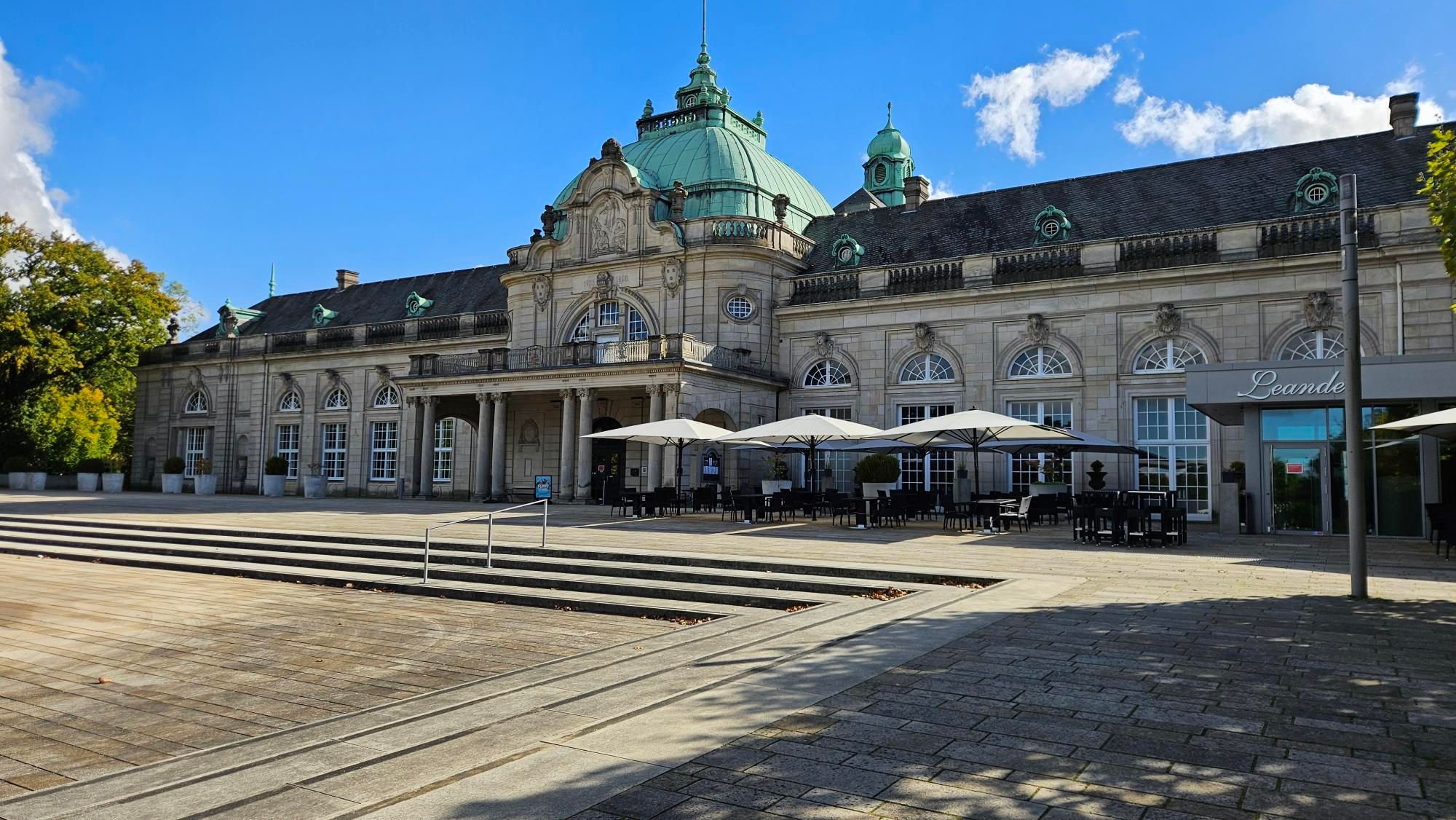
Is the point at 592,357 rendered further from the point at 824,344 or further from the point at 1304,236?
the point at 1304,236

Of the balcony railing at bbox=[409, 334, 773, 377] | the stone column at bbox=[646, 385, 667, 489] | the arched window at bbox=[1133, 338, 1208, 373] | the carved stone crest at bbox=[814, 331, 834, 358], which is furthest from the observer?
the carved stone crest at bbox=[814, 331, 834, 358]

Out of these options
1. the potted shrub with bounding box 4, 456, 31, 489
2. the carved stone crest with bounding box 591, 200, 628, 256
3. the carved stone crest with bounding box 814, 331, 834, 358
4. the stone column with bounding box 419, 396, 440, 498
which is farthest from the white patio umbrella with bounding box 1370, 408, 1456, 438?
the potted shrub with bounding box 4, 456, 31, 489

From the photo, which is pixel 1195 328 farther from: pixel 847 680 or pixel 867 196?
pixel 867 196

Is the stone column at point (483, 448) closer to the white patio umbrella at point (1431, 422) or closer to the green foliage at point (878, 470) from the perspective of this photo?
the green foliage at point (878, 470)

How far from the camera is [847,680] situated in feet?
20.1

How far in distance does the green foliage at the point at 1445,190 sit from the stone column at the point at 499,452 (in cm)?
2760

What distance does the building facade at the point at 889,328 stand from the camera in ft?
82.6

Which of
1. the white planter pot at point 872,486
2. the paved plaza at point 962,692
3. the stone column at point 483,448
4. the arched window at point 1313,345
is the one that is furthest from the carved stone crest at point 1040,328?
the stone column at point 483,448

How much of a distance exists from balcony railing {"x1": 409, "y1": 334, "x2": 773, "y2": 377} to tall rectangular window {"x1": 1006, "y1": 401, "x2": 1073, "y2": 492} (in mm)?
8973

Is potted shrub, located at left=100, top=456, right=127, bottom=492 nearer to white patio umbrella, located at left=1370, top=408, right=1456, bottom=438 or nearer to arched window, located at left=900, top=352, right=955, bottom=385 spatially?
arched window, located at left=900, top=352, right=955, bottom=385

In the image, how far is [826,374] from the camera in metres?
33.8

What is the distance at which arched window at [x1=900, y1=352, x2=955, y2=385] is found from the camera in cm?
3155

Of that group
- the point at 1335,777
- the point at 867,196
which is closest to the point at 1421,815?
the point at 1335,777

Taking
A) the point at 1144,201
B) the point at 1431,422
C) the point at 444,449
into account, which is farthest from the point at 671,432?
the point at 444,449
